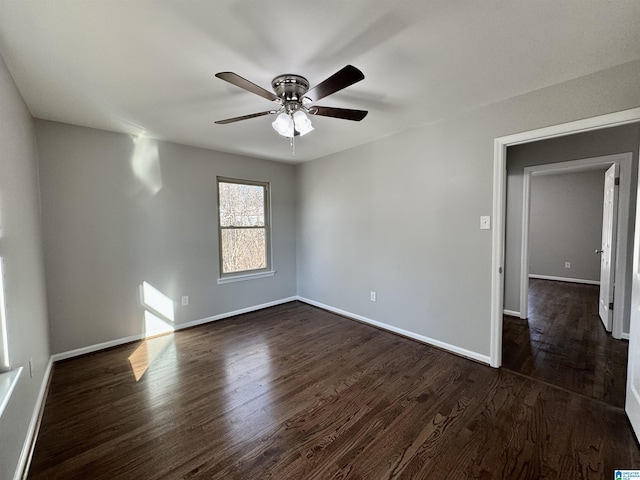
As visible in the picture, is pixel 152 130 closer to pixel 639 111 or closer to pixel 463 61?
pixel 463 61

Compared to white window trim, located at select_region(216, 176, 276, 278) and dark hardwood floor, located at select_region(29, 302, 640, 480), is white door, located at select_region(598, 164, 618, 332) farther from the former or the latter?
white window trim, located at select_region(216, 176, 276, 278)

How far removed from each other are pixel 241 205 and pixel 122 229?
5.00 ft

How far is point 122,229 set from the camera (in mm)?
3021

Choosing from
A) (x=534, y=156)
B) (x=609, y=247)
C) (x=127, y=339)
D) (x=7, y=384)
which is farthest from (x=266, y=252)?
(x=609, y=247)

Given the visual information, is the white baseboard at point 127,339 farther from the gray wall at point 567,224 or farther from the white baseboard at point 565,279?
the white baseboard at point 565,279

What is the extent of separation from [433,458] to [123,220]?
357cm

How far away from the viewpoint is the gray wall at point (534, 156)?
10.0ft

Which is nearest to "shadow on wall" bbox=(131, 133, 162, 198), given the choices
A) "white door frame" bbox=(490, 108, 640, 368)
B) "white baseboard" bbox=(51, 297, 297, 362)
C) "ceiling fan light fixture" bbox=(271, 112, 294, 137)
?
"white baseboard" bbox=(51, 297, 297, 362)

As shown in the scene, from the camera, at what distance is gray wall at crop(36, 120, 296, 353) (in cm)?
267

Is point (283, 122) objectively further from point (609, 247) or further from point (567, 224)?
point (567, 224)

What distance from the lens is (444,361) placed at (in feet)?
8.50

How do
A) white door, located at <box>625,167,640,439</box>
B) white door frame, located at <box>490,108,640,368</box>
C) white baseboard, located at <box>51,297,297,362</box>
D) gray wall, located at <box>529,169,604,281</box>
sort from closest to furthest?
white door, located at <box>625,167,640,439</box>
white door frame, located at <box>490,108,640,368</box>
white baseboard, located at <box>51,297,297,362</box>
gray wall, located at <box>529,169,604,281</box>

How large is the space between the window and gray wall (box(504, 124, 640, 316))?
11.8ft

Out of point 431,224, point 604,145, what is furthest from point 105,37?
point 604,145
